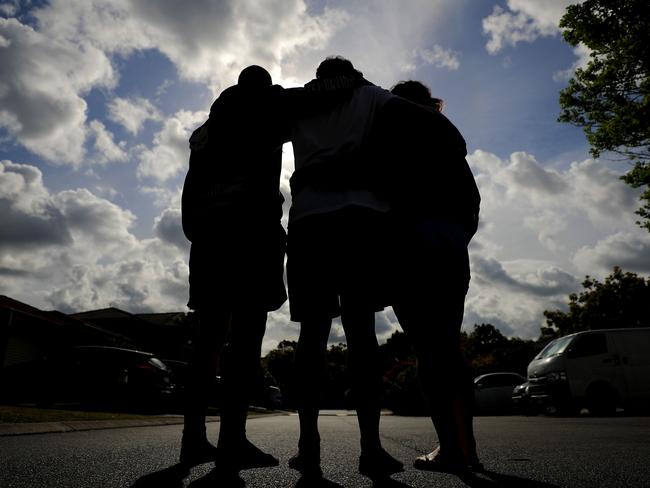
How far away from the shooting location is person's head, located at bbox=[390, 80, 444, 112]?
279 cm

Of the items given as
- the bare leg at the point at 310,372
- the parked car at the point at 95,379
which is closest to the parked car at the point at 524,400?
the parked car at the point at 95,379

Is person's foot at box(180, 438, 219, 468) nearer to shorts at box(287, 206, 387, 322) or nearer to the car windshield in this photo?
shorts at box(287, 206, 387, 322)

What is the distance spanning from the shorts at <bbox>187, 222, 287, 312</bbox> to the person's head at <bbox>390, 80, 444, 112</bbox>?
118 cm

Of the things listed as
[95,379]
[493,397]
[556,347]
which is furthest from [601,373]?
[95,379]

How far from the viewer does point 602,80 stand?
11.5 meters

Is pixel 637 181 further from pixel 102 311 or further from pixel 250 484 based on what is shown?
pixel 102 311

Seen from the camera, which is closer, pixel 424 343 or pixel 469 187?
pixel 424 343

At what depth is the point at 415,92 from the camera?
2803mm

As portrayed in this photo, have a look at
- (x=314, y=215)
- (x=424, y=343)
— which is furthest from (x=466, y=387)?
(x=314, y=215)

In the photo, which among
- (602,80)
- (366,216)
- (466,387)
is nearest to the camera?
(366,216)

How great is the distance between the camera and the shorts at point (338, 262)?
6.75 ft

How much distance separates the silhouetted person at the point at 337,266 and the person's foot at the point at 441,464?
0.69 ft

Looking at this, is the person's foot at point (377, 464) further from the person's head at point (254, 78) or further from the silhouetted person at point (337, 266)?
the person's head at point (254, 78)

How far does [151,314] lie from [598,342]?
4492 cm
